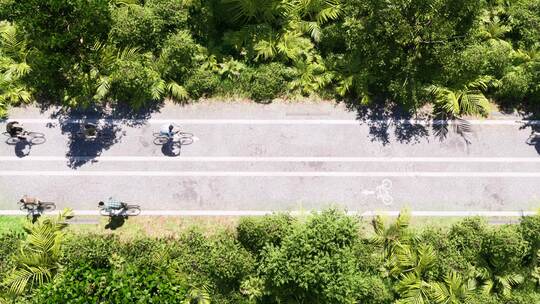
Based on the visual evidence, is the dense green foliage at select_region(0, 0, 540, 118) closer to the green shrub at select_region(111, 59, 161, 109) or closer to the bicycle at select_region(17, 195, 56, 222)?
the green shrub at select_region(111, 59, 161, 109)

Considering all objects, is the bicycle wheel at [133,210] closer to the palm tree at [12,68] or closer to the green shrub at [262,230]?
the green shrub at [262,230]

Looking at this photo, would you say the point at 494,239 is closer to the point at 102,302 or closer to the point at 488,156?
the point at 488,156

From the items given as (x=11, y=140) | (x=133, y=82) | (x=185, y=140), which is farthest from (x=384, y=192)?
(x=11, y=140)

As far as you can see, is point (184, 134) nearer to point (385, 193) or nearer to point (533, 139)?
point (385, 193)

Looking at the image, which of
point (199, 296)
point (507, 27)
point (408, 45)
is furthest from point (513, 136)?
point (199, 296)

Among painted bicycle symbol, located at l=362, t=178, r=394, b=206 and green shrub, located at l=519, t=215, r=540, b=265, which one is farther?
painted bicycle symbol, located at l=362, t=178, r=394, b=206

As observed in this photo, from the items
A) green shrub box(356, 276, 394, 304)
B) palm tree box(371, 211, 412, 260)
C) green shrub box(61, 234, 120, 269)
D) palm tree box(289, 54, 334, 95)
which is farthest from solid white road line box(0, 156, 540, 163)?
green shrub box(356, 276, 394, 304)
